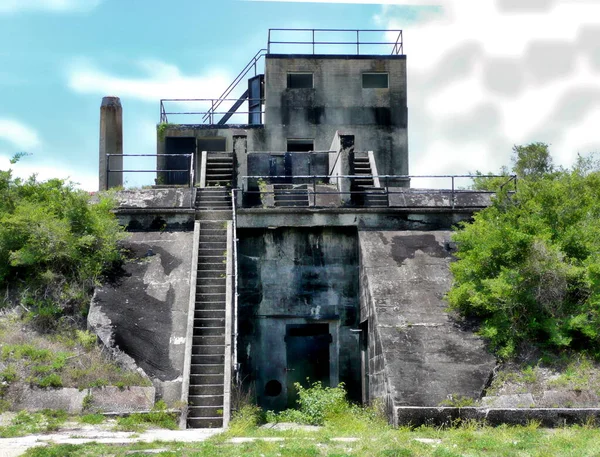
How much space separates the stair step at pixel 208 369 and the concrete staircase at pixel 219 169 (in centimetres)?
860

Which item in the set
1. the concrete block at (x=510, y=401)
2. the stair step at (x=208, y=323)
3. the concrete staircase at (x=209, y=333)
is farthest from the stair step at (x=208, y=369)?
the concrete block at (x=510, y=401)

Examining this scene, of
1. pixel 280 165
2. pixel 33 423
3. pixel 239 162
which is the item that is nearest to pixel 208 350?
pixel 33 423

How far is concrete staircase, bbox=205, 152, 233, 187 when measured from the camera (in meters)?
24.9

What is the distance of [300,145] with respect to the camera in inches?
1204

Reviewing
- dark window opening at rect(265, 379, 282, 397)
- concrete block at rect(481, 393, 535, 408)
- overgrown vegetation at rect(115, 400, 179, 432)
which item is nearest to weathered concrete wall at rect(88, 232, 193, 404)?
overgrown vegetation at rect(115, 400, 179, 432)

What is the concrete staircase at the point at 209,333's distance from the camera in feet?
51.0

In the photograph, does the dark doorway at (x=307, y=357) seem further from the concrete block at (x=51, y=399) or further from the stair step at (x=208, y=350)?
the concrete block at (x=51, y=399)

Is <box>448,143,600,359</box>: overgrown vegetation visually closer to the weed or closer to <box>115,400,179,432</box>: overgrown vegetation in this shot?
<box>115,400,179,432</box>: overgrown vegetation

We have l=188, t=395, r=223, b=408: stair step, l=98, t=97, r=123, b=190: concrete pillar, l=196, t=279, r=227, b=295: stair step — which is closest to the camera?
l=188, t=395, r=223, b=408: stair step

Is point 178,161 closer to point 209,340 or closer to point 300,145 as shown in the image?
point 300,145

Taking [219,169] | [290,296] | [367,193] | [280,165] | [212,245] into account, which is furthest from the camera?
[219,169]

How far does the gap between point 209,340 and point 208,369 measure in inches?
34.5

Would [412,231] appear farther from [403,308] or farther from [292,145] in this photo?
[292,145]

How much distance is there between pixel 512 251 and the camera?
17.4 metres
